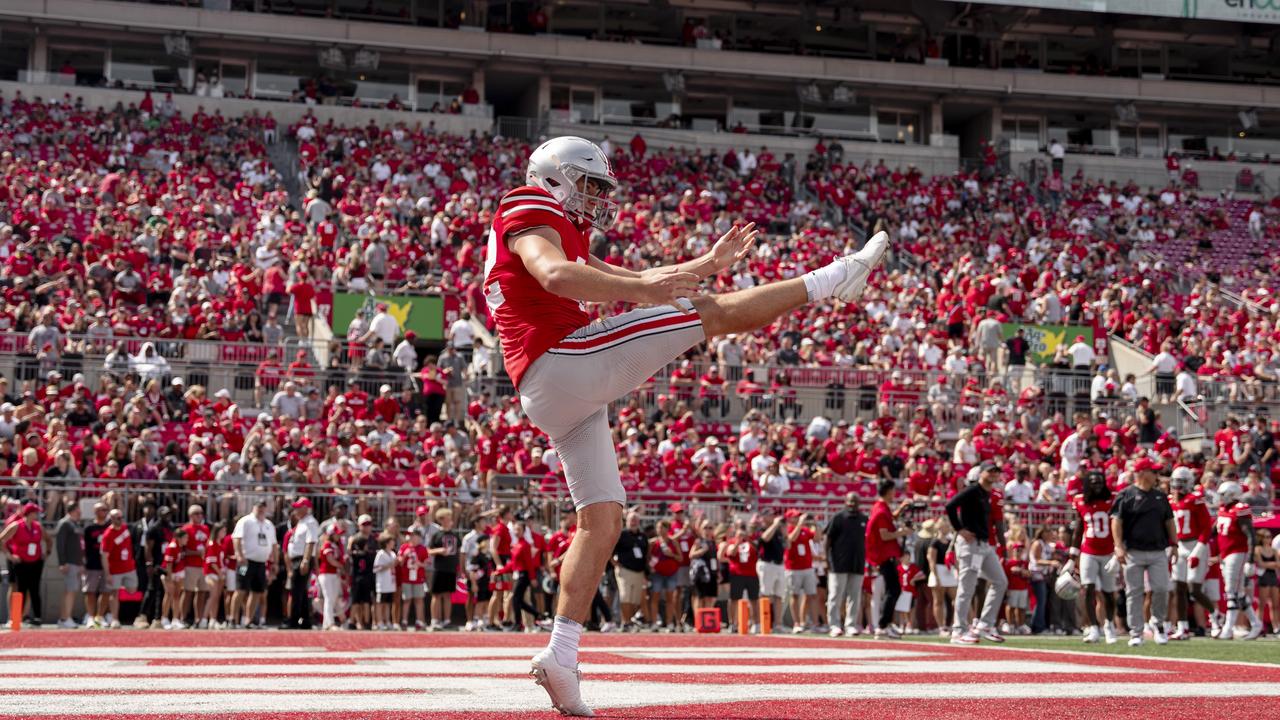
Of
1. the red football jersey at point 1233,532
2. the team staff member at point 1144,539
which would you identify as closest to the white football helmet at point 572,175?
the team staff member at point 1144,539

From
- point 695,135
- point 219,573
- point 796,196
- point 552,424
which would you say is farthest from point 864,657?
point 695,135

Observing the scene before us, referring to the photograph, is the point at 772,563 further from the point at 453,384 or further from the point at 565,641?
the point at 565,641

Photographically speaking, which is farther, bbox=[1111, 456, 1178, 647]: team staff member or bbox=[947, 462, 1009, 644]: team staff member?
bbox=[947, 462, 1009, 644]: team staff member

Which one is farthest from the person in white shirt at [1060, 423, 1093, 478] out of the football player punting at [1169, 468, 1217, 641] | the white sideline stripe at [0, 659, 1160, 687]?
the white sideline stripe at [0, 659, 1160, 687]

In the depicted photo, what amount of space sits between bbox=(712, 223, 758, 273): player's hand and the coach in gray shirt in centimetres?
1440

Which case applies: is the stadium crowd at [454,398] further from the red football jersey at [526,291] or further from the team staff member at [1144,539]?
the red football jersey at [526,291]

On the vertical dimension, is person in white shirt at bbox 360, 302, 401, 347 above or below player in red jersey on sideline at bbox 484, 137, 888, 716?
above

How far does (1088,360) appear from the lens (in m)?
28.3

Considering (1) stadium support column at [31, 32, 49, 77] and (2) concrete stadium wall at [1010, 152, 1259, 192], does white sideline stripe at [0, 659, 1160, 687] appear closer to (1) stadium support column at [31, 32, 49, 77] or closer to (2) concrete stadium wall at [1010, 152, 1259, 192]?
(1) stadium support column at [31, 32, 49, 77]

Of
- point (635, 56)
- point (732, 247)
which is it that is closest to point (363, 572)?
point (732, 247)

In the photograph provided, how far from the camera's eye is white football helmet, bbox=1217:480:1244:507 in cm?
1666

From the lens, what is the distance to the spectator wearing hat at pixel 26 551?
1709 centimetres

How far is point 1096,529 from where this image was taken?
15.0 meters

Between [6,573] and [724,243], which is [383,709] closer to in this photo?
[724,243]
